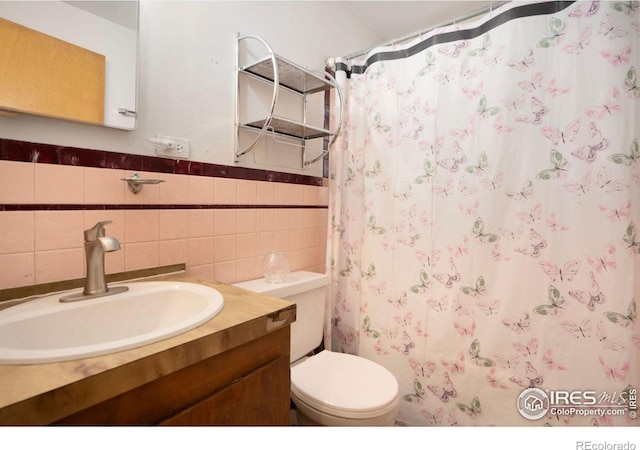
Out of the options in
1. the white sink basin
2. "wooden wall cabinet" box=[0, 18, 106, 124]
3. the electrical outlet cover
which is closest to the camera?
the white sink basin

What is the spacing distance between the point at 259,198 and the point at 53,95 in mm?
747

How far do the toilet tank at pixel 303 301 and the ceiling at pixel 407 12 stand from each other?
153 cm

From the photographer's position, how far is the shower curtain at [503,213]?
1.06 meters

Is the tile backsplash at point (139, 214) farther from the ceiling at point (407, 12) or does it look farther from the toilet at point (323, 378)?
the ceiling at point (407, 12)

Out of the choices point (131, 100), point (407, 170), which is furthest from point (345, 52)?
point (131, 100)

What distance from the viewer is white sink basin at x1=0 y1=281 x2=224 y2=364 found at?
0.53 meters

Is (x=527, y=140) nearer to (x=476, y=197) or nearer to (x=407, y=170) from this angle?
(x=476, y=197)

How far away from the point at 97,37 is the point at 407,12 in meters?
1.68

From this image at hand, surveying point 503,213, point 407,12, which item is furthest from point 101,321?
point 407,12

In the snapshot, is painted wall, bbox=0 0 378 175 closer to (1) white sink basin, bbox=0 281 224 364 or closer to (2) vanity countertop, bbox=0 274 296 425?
(1) white sink basin, bbox=0 281 224 364

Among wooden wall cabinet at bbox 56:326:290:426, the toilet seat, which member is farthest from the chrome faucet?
the toilet seat

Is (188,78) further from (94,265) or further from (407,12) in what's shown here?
(407,12)

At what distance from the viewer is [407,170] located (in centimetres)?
144

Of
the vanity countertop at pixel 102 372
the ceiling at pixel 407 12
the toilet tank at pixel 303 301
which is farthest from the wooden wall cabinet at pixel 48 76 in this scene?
the ceiling at pixel 407 12
